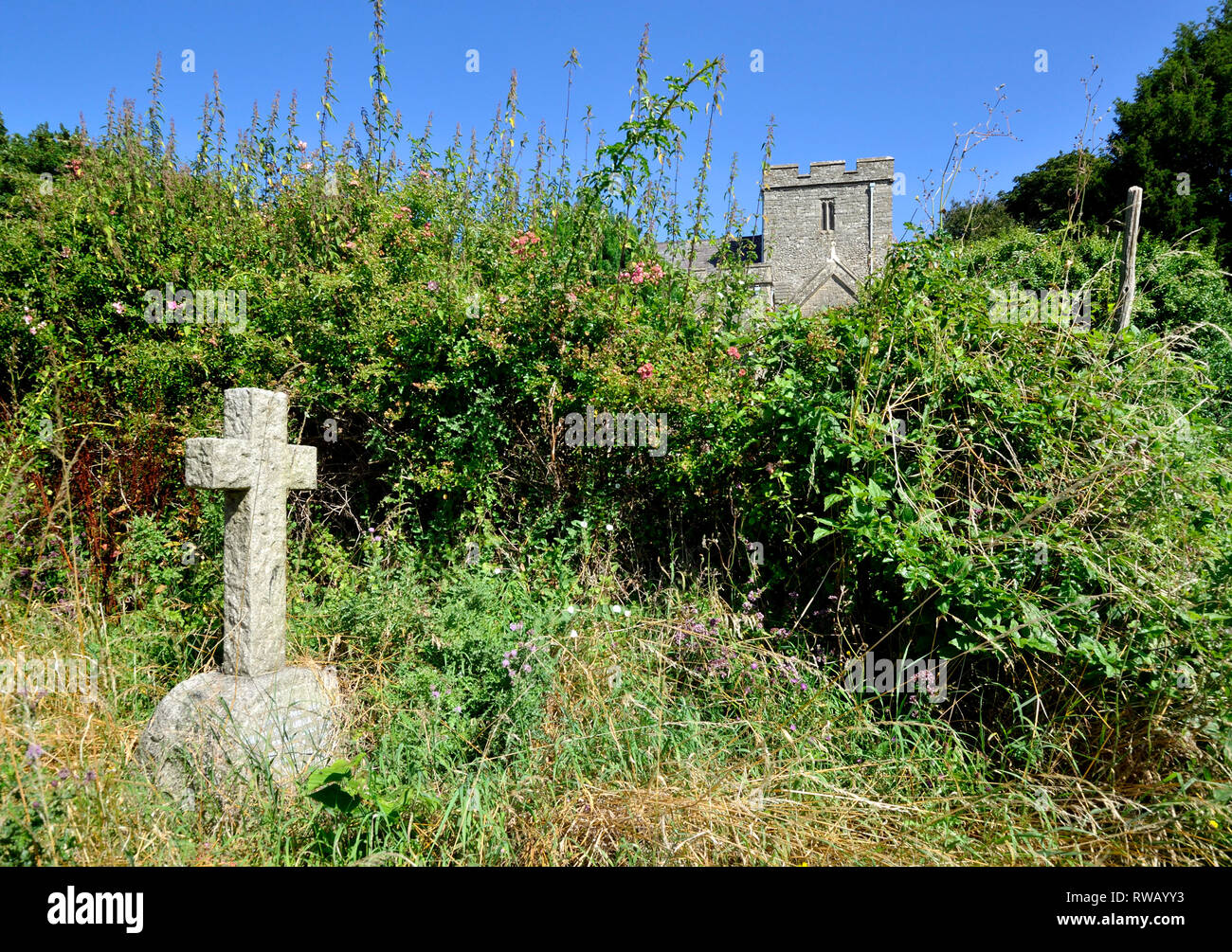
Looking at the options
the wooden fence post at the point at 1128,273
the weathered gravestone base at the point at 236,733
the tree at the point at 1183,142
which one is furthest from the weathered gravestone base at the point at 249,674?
the tree at the point at 1183,142

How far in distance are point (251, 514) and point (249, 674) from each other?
26.9 inches

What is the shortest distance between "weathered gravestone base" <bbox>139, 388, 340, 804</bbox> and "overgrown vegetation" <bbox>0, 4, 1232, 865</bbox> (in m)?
0.21

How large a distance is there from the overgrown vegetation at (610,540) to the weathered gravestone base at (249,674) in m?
0.21

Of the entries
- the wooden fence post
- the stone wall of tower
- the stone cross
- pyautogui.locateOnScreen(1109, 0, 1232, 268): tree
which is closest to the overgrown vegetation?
the wooden fence post

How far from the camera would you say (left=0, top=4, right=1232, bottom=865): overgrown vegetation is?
7.45 ft

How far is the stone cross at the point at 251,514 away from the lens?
2.79 metres

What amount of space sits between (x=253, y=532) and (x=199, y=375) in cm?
192

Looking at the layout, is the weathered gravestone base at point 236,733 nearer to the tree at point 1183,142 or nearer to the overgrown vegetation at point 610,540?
the overgrown vegetation at point 610,540

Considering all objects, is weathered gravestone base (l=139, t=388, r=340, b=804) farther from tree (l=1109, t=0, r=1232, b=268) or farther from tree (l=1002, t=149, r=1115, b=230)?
tree (l=1109, t=0, r=1232, b=268)

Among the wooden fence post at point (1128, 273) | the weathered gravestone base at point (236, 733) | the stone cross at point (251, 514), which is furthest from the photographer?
the wooden fence post at point (1128, 273)

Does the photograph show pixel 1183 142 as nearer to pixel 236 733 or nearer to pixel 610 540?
pixel 610 540

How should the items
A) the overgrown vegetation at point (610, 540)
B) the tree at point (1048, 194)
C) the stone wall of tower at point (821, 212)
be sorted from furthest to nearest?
the stone wall of tower at point (821, 212), the tree at point (1048, 194), the overgrown vegetation at point (610, 540)

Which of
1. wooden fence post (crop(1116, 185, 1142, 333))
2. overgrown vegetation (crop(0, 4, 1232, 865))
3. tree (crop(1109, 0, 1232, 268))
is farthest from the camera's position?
tree (crop(1109, 0, 1232, 268))

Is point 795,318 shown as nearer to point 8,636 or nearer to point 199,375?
point 199,375
